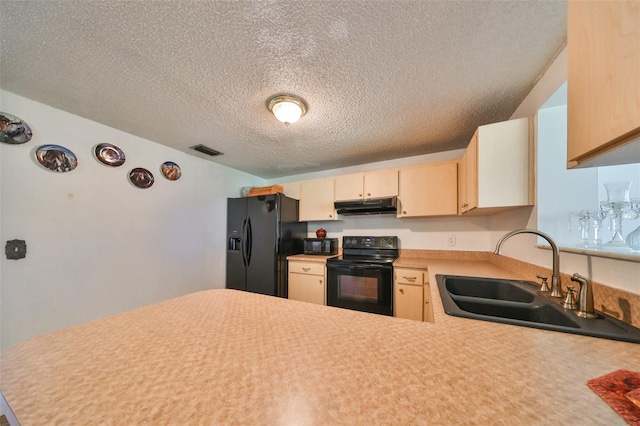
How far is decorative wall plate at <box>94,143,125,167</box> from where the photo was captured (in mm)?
1843

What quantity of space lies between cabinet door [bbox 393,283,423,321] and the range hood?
2.83ft

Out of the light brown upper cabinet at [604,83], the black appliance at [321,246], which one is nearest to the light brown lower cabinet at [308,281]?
the black appliance at [321,246]

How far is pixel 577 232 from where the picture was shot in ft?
3.81

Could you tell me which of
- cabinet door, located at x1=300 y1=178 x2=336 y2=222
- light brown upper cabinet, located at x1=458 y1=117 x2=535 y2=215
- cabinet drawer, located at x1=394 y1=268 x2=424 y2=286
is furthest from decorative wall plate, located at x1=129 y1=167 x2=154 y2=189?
light brown upper cabinet, located at x1=458 y1=117 x2=535 y2=215

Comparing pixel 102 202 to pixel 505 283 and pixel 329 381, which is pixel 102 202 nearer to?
pixel 329 381

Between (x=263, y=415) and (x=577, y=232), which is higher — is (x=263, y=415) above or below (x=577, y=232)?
below

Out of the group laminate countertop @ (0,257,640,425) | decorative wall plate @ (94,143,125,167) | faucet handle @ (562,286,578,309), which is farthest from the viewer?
decorative wall plate @ (94,143,125,167)

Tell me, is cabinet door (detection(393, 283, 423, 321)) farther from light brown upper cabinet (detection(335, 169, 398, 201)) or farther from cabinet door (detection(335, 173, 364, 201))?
cabinet door (detection(335, 173, 364, 201))

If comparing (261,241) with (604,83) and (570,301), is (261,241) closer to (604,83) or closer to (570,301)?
(570,301)

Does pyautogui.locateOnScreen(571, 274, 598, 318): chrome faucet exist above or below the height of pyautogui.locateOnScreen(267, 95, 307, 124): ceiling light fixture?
below

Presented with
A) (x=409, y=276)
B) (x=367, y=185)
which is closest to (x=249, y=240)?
(x=367, y=185)

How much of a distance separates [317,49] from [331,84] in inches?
11.2

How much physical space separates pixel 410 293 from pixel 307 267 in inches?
47.2

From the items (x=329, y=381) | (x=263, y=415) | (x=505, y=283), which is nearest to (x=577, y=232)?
(x=505, y=283)
